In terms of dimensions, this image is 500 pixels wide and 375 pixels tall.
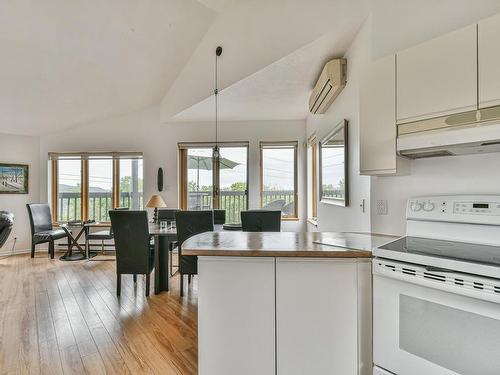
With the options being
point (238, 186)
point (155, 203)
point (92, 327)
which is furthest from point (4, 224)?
point (238, 186)

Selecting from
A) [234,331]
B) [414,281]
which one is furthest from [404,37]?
[234,331]

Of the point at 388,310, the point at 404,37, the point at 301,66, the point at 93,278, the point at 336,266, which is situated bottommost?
the point at 93,278

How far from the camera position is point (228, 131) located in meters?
4.95

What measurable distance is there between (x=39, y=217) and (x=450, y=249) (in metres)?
5.88

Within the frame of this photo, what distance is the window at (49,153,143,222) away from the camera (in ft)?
16.9

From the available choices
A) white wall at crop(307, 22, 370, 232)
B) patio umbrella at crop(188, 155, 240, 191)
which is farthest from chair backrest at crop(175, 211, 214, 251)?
patio umbrella at crop(188, 155, 240, 191)

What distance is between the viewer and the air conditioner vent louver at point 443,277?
38.4 inches

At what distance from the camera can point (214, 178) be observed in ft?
16.5

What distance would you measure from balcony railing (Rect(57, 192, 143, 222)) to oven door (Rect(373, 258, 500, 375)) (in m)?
4.74

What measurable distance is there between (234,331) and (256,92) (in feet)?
9.13

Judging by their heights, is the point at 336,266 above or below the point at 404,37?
below

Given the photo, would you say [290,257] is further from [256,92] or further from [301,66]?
[256,92]

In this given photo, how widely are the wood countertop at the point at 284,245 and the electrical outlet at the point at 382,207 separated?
0.53ft

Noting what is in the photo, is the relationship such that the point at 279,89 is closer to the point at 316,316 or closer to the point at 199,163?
the point at 199,163
